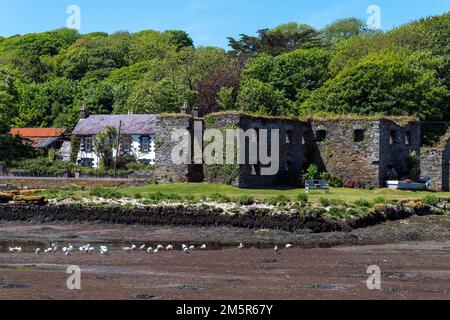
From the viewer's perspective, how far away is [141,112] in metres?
78.2

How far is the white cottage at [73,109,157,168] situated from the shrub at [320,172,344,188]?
22.8 m

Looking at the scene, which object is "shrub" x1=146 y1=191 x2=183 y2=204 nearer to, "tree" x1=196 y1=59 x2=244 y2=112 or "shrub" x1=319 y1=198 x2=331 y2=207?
"shrub" x1=319 y1=198 x2=331 y2=207

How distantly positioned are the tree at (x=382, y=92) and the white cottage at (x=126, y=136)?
48.2ft

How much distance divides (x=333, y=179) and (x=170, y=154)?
391 inches

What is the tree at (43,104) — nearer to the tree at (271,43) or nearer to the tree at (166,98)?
the tree at (166,98)

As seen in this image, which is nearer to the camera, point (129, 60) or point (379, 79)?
point (379, 79)

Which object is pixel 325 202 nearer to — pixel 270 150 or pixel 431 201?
pixel 431 201

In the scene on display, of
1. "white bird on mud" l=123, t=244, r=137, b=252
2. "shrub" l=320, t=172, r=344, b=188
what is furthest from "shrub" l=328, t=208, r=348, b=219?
"shrub" l=320, t=172, r=344, b=188

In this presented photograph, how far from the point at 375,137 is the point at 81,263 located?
27.7 metres

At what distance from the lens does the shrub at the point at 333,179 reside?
4800cm

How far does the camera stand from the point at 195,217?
34.4 metres

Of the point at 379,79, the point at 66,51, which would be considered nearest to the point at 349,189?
the point at 379,79
